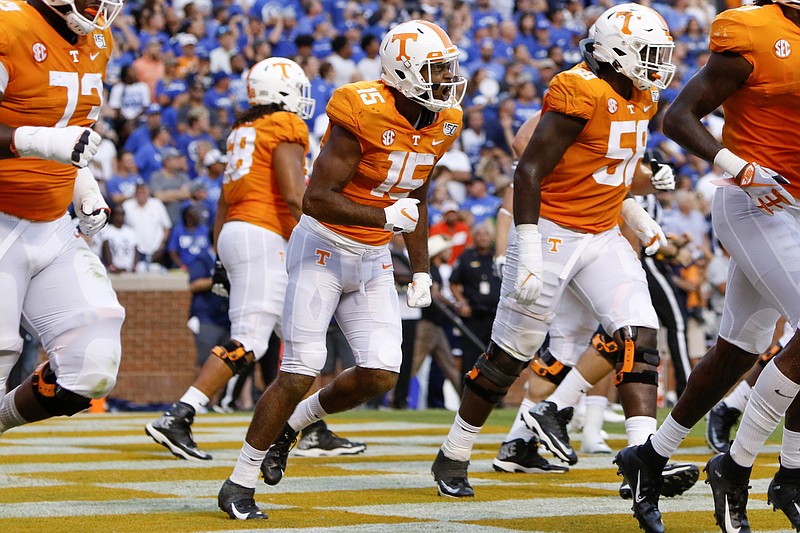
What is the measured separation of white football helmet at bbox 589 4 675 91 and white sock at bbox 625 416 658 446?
4.91ft

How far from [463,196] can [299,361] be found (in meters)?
10.9

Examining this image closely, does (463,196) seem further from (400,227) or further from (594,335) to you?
(400,227)

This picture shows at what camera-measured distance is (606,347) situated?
23.1 feet

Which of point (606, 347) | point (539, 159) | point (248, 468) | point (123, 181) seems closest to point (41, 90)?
point (248, 468)

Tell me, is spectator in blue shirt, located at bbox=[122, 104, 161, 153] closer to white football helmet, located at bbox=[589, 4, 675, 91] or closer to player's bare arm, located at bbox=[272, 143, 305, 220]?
player's bare arm, located at bbox=[272, 143, 305, 220]

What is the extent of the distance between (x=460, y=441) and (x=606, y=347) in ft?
4.25

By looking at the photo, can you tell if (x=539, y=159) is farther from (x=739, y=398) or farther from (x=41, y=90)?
(x=739, y=398)

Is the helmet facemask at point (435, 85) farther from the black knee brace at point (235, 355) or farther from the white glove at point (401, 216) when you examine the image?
the black knee brace at point (235, 355)

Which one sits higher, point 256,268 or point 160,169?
point 256,268

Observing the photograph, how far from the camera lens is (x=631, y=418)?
18.5 feet

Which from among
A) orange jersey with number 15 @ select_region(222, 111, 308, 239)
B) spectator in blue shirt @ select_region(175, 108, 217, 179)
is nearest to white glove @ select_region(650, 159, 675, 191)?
orange jersey with number 15 @ select_region(222, 111, 308, 239)

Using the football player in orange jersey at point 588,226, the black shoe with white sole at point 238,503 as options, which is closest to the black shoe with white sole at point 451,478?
the football player in orange jersey at point 588,226

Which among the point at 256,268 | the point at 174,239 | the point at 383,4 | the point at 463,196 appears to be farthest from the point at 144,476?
the point at 383,4

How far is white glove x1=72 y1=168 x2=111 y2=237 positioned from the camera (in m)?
5.31
